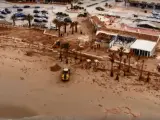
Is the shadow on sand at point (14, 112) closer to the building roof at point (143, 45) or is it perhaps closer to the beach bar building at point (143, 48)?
the beach bar building at point (143, 48)

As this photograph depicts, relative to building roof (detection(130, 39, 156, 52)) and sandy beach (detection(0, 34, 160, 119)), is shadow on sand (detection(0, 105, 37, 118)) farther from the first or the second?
building roof (detection(130, 39, 156, 52))

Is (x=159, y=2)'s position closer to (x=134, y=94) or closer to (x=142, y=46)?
(x=142, y=46)

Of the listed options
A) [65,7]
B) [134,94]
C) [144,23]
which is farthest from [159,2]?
[134,94]

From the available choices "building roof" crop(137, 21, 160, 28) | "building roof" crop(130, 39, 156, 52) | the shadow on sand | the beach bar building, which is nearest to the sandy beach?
the shadow on sand

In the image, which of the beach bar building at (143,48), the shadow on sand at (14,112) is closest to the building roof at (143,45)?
the beach bar building at (143,48)

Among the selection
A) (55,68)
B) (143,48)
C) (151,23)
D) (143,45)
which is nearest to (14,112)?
(55,68)

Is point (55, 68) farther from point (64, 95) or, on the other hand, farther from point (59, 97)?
point (59, 97)

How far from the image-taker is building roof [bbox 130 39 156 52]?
42.4 metres

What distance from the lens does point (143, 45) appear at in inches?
1706

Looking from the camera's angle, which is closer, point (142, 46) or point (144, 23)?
point (142, 46)

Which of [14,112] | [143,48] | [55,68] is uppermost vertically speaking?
[143,48]

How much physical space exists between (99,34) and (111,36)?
1819mm

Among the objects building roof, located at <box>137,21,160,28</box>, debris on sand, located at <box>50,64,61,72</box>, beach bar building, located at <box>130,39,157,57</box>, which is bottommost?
debris on sand, located at <box>50,64,61,72</box>

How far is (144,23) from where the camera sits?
5250 cm
